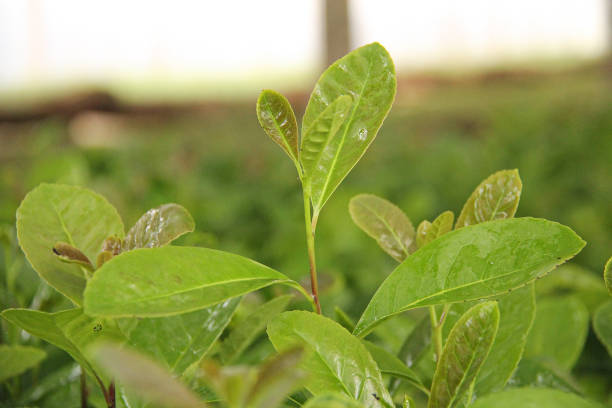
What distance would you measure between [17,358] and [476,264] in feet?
1.54

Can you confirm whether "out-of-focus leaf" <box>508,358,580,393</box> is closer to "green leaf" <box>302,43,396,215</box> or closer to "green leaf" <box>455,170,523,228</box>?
"green leaf" <box>455,170,523,228</box>

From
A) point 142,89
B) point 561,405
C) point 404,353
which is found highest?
point 561,405

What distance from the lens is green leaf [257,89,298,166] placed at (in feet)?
1.62

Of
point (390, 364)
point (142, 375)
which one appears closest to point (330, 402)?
point (142, 375)

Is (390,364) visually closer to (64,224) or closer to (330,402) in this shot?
(330,402)

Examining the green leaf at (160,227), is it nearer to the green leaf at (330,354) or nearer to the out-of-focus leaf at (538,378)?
the green leaf at (330,354)

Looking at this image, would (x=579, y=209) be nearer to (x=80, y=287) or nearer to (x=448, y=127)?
(x=80, y=287)

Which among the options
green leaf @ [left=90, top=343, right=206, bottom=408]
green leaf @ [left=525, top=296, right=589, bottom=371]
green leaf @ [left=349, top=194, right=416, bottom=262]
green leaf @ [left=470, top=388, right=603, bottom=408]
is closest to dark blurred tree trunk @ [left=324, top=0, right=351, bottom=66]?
green leaf @ [left=525, top=296, right=589, bottom=371]

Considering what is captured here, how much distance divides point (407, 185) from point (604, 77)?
266 inches

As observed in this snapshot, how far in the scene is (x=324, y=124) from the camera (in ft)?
1.56

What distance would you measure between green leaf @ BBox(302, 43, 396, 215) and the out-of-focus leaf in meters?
0.31

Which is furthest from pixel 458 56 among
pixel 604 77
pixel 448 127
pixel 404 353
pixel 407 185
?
pixel 404 353

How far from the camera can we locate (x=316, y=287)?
0.53 m

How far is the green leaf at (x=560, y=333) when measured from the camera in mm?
842
